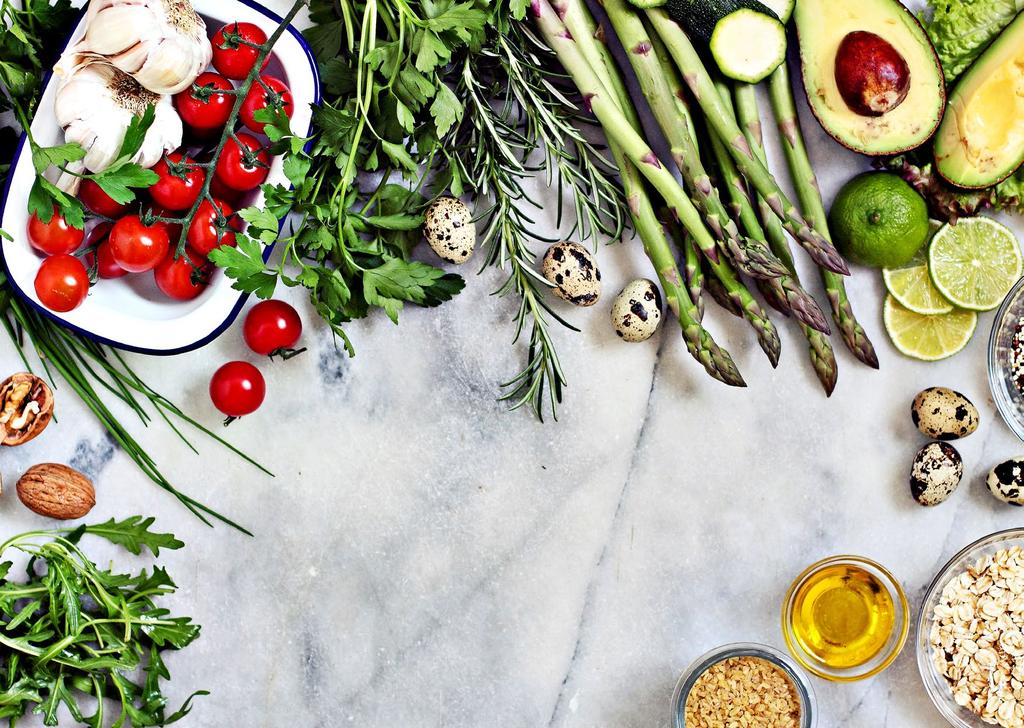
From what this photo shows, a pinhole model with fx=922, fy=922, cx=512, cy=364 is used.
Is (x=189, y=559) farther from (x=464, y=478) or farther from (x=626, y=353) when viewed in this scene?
(x=626, y=353)

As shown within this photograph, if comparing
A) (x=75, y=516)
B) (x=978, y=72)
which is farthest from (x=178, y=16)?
(x=978, y=72)

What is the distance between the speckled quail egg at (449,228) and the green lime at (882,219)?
1.89 feet

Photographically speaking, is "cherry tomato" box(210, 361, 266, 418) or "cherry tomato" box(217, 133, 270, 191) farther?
"cherry tomato" box(210, 361, 266, 418)

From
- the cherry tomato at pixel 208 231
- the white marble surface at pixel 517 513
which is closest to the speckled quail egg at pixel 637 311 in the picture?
the white marble surface at pixel 517 513

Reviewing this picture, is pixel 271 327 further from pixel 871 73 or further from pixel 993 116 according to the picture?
pixel 993 116

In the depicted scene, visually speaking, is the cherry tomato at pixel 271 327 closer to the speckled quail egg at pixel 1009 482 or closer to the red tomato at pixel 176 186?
the red tomato at pixel 176 186

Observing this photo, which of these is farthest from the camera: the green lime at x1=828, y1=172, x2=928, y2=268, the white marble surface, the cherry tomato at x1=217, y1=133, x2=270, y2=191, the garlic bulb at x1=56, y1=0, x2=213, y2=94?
the white marble surface

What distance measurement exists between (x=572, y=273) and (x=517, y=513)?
0.40 meters

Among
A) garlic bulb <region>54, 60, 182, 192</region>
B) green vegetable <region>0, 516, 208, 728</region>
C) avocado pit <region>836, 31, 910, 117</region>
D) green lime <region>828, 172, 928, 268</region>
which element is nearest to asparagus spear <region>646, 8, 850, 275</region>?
green lime <region>828, 172, 928, 268</region>

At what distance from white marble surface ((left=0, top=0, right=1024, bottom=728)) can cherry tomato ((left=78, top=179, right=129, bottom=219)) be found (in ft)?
0.85

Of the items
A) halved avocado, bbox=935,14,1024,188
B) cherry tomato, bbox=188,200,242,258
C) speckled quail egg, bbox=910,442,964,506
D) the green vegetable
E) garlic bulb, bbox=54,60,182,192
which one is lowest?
the green vegetable

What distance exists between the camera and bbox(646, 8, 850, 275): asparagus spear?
1.36 metres

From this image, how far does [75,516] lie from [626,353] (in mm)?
900

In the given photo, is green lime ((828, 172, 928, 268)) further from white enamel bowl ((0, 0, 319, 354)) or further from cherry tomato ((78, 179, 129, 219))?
cherry tomato ((78, 179, 129, 219))
